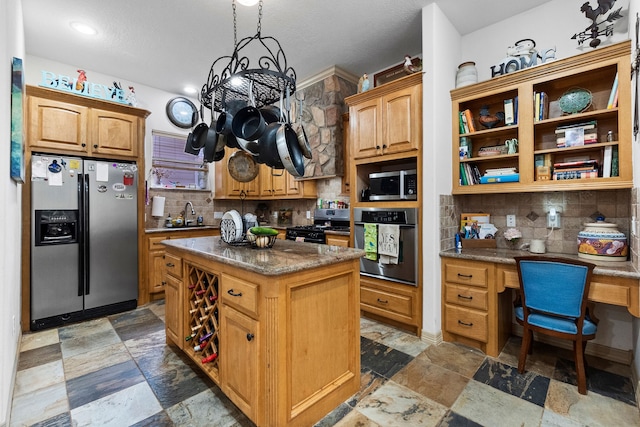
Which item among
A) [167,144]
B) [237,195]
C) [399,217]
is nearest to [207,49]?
[167,144]

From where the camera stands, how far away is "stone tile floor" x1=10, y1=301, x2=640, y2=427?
5.60 feet

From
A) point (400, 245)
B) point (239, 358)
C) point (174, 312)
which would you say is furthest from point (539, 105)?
point (174, 312)

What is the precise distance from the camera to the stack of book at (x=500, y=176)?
8.36 feet

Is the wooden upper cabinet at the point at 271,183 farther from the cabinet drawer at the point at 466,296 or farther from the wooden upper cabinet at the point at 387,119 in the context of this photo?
the cabinet drawer at the point at 466,296

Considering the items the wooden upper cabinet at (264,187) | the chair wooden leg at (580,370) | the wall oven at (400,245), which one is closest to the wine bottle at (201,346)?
the wall oven at (400,245)

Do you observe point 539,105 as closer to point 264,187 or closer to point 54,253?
point 264,187

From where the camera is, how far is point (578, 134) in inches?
90.1

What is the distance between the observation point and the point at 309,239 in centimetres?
384

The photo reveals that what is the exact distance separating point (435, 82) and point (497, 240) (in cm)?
161

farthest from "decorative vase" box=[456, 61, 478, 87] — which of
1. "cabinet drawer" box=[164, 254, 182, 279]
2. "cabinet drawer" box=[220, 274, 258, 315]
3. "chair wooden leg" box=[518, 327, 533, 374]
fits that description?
"cabinet drawer" box=[164, 254, 182, 279]

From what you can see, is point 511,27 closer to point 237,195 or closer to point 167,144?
point 237,195

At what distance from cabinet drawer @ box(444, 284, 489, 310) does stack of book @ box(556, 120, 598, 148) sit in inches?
53.0

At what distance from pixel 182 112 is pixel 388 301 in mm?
4154

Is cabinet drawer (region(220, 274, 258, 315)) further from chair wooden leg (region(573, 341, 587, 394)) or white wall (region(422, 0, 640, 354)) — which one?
chair wooden leg (region(573, 341, 587, 394))
